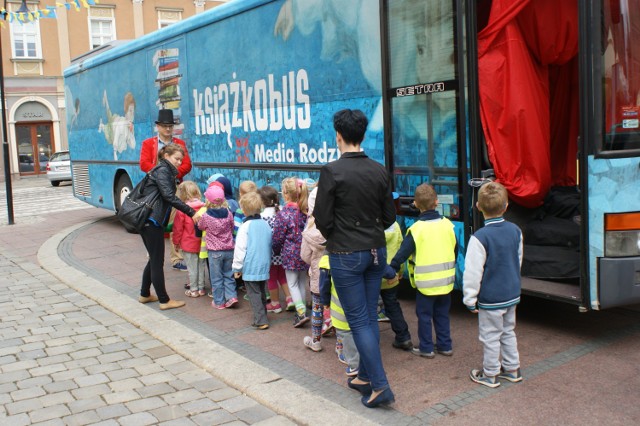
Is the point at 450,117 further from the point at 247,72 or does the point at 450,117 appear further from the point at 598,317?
the point at 247,72

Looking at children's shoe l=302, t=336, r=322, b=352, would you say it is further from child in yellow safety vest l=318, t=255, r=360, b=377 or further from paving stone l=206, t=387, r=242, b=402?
paving stone l=206, t=387, r=242, b=402

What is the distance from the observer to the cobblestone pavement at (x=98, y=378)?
4.25m

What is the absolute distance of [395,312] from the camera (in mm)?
5164

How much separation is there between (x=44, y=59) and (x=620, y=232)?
36772mm

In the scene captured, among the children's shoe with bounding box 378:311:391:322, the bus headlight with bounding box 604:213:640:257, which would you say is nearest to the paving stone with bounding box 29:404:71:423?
the children's shoe with bounding box 378:311:391:322

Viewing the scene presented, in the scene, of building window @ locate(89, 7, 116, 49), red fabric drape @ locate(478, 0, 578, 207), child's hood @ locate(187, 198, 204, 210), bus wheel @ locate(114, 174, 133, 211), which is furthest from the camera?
building window @ locate(89, 7, 116, 49)

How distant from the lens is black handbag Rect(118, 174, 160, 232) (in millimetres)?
6504

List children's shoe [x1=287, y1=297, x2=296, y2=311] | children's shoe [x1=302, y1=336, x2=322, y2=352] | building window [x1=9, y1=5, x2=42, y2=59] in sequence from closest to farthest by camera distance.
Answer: children's shoe [x1=302, y1=336, x2=322, y2=352] < children's shoe [x1=287, y1=297, x2=296, y2=311] < building window [x1=9, y1=5, x2=42, y2=59]

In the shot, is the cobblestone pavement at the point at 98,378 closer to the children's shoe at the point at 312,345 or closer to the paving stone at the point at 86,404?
the paving stone at the point at 86,404

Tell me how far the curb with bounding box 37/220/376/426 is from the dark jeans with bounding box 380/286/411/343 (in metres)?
1.00

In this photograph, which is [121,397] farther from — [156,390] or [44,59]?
[44,59]

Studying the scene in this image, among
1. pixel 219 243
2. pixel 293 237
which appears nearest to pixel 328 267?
pixel 293 237

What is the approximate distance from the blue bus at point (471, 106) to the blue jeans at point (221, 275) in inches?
50.4

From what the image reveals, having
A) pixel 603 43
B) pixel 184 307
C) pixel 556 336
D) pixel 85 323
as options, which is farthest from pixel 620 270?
pixel 85 323
